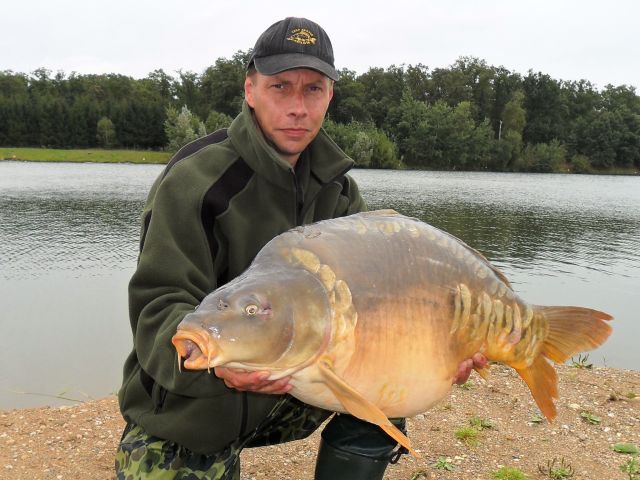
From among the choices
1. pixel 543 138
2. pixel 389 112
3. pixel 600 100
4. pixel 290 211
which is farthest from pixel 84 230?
pixel 600 100

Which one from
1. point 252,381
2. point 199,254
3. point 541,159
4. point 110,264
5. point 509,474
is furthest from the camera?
point 541,159

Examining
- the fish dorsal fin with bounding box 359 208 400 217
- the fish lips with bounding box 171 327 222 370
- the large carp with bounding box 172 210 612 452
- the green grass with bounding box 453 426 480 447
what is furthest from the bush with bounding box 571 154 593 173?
the fish lips with bounding box 171 327 222 370

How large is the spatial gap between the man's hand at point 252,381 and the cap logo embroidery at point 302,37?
3.92 ft

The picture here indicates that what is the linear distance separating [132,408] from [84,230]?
449 inches

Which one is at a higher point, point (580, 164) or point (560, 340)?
point (560, 340)

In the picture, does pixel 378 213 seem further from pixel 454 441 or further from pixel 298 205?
pixel 454 441

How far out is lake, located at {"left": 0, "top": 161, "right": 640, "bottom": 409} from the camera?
5.22m

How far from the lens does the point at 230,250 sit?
2.00 m

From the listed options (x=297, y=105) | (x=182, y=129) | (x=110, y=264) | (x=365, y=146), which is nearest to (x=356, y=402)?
(x=297, y=105)

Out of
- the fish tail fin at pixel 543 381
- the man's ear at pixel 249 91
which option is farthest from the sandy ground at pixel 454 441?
the man's ear at pixel 249 91

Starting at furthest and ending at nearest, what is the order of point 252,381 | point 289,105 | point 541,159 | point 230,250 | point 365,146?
1. point 541,159
2. point 365,146
3. point 289,105
4. point 230,250
5. point 252,381

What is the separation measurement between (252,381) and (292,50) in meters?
1.19

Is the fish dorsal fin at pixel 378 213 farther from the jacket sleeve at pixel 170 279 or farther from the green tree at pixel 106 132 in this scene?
the green tree at pixel 106 132

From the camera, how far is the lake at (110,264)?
5.22 metres
